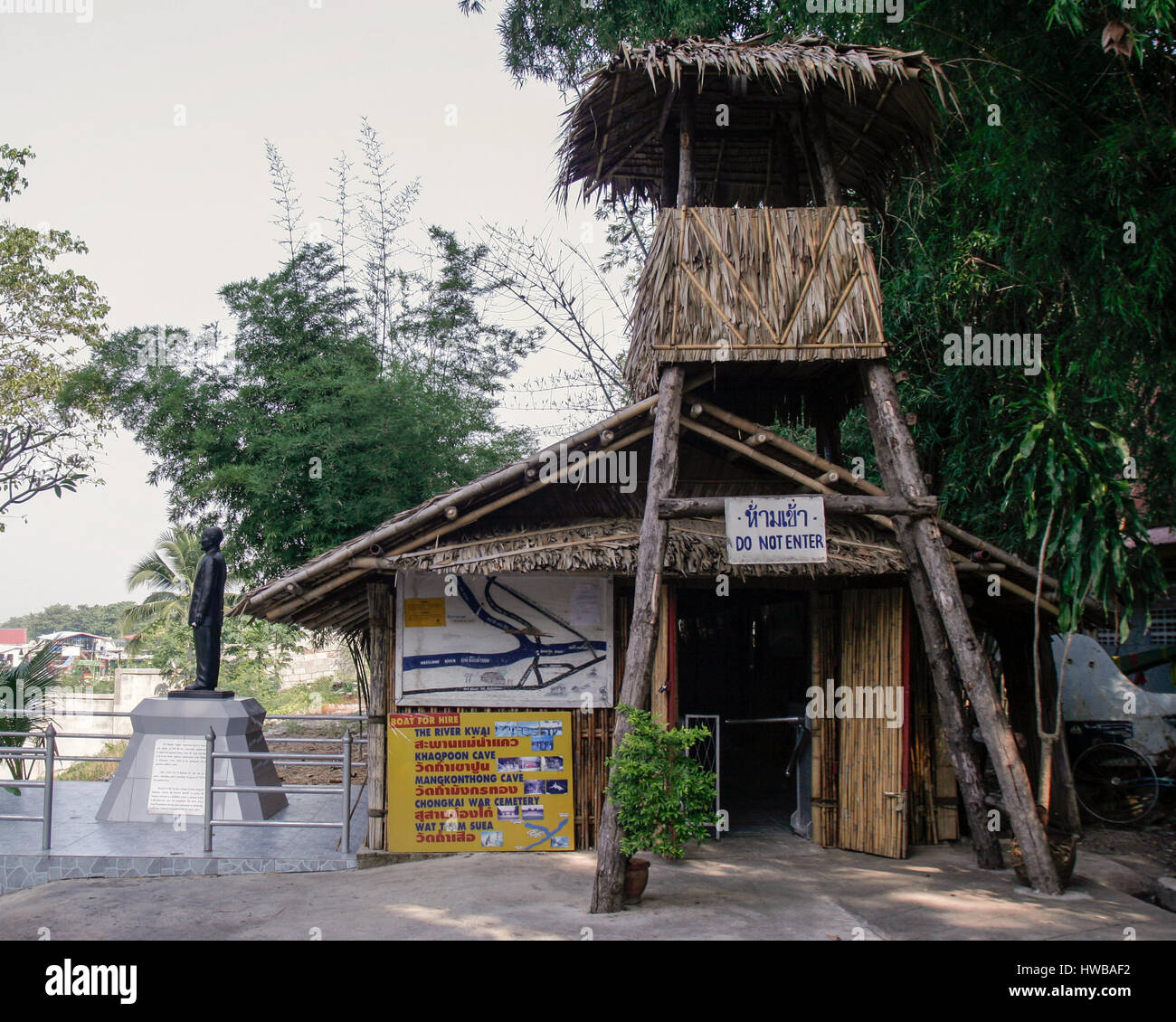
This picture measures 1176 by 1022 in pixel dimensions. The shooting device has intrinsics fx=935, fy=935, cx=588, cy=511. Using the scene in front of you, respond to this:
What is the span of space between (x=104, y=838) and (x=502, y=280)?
13064 millimetres

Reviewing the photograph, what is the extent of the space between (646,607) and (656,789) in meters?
1.25

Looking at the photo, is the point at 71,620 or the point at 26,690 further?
the point at 71,620

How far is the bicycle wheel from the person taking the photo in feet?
32.7

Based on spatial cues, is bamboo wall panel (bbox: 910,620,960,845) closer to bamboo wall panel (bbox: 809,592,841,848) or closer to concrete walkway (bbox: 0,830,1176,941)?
concrete walkway (bbox: 0,830,1176,941)

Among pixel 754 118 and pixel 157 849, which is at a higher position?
pixel 754 118

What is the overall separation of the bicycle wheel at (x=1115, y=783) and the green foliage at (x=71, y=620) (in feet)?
203

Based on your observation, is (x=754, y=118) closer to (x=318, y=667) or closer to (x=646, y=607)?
(x=646, y=607)

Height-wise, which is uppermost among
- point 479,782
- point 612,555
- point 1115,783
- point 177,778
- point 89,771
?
point 612,555

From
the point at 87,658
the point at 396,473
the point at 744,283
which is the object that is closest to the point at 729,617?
the point at 396,473

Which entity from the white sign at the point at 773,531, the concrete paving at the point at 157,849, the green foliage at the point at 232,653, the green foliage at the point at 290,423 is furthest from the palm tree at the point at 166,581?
the white sign at the point at 773,531

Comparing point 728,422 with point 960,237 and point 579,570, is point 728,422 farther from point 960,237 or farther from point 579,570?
point 960,237

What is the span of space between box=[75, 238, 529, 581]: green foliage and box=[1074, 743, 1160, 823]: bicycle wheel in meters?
9.24

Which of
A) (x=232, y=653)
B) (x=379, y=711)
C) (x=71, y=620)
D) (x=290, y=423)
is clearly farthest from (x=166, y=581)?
(x=71, y=620)

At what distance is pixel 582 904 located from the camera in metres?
6.41
